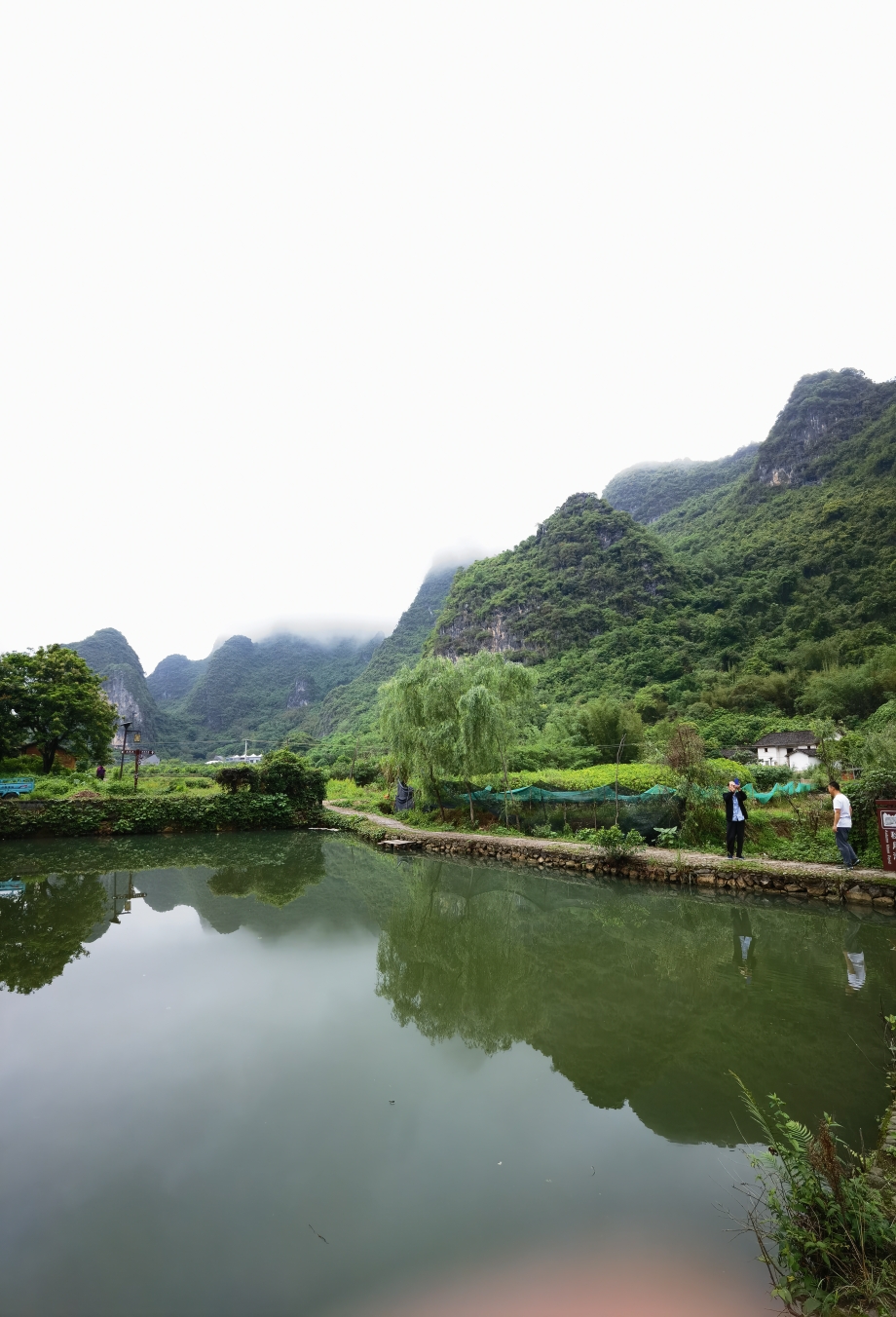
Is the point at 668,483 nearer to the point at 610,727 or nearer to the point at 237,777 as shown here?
the point at 610,727

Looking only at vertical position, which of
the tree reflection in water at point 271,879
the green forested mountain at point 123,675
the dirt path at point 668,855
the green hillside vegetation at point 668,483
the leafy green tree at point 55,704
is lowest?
the tree reflection in water at point 271,879

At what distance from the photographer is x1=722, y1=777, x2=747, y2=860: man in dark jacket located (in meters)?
9.49

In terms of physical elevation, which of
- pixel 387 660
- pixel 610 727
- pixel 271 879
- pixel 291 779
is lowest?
pixel 271 879

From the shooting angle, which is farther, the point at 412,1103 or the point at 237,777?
the point at 237,777

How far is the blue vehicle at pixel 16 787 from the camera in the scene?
1805cm

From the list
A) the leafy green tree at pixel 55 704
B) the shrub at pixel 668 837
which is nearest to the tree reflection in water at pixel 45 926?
the shrub at pixel 668 837

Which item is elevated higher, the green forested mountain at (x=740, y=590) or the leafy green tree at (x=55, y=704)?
the green forested mountain at (x=740, y=590)

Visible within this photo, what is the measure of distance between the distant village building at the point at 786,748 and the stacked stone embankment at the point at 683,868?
25269 millimetres

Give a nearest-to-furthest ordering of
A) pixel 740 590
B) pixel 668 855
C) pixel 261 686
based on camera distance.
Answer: pixel 668 855, pixel 740 590, pixel 261 686

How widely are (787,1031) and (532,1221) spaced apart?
2770mm

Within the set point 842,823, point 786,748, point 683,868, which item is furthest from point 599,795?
point 786,748

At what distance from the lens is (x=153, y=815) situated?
56.3 ft

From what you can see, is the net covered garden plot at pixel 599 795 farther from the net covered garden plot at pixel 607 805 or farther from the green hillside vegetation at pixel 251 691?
the green hillside vegetation at pixel 251 691

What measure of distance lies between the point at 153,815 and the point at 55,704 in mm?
8797
